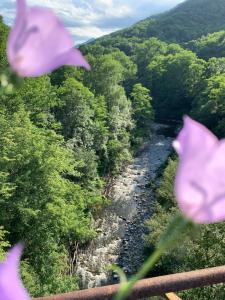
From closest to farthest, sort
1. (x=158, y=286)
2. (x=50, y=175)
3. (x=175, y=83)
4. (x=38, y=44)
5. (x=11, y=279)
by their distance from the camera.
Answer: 1. (x=11, y=279)
2. (x=38, y=44)
3. (x=158, y=286)
4. (x=50, y=175)
5. (x=175, y=83)

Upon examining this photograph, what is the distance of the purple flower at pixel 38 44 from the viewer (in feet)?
1.55

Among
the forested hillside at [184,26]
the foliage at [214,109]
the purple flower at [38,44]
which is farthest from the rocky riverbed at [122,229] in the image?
the forested hillside at [184,26]

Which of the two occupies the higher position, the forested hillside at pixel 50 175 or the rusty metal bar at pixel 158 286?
the forested hillside at pixel 50 175

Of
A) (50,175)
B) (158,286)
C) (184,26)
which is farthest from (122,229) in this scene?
(184,26)

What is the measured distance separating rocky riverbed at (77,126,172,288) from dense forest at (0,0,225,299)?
28.0 inches

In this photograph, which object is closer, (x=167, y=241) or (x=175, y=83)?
(x=167, y=241)

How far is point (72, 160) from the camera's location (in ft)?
84.3

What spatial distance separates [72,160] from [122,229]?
4.65 meters

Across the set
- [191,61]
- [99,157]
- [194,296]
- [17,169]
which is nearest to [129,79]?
[191,61]

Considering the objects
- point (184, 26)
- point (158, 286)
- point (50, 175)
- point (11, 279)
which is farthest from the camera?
point (184, 26)

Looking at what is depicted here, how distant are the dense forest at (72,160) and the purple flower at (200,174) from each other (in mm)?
93

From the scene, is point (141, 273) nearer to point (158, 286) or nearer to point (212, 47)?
point (158, 286)

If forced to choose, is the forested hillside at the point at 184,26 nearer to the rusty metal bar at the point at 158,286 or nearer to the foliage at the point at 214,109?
the foliage at the point at 214,109

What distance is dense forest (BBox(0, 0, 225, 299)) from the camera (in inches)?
754
